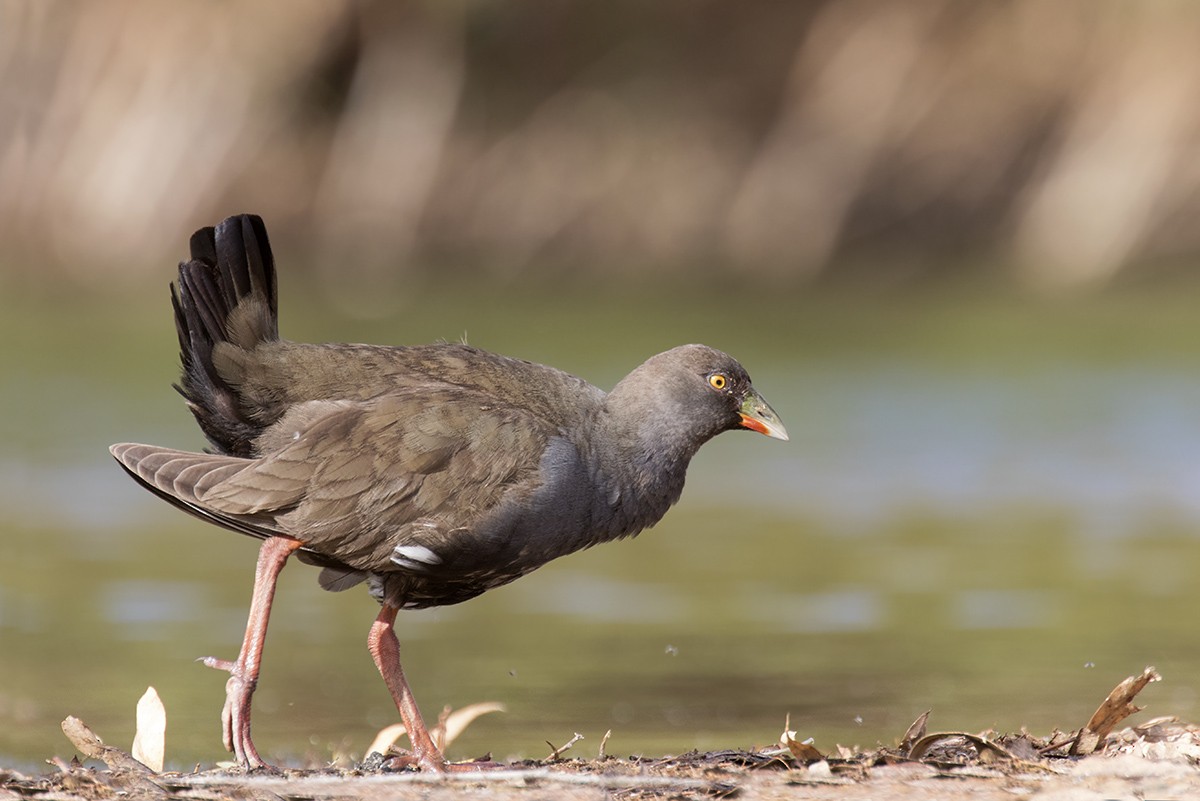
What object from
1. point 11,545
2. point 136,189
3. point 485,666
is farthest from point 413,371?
point 136,189

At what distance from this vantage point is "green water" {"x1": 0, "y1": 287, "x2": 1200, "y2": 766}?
7.42 metres

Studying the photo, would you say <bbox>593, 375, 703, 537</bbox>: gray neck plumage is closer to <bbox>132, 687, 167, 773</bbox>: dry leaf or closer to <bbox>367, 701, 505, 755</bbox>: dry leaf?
<bbox>367, 701, 505, 755</bbox>: dry leaf

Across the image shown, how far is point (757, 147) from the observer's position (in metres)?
29.7

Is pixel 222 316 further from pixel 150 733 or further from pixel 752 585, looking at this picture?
pixel 752 585

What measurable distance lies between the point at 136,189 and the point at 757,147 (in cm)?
952

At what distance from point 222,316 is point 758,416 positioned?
1921 mm

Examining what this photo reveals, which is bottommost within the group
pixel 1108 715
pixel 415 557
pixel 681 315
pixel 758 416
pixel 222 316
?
pixel 1108 715

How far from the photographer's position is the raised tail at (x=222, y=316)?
625 centimetres

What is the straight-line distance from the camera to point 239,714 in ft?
19.0

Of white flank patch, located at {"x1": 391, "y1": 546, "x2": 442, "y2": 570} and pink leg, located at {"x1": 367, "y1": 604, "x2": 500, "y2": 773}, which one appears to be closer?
pink leg, located at {"x1": 367, "y1": 604, "x2": 500, "y2": 773}

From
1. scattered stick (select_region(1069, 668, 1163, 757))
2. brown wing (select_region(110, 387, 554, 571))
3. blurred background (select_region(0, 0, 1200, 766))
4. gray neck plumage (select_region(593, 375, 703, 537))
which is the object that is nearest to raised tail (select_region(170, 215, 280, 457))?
brown wing (select_region(110, 387, 554, 571))

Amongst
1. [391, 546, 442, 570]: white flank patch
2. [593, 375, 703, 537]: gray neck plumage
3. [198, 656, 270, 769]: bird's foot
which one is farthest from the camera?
[593, 375, 703, 537]: gray neck plumage

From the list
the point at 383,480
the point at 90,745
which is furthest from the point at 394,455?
the point at 90,745

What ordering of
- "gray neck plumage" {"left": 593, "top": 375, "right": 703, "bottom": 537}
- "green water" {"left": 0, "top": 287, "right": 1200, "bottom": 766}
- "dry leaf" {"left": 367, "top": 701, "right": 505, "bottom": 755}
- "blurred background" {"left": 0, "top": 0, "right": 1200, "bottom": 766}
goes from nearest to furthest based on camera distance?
"dry leaf" {"left": 367, "top": 701, "right": 505, "bottom": 755} < "gray neck plumage" {"left": 593, "top": 375, "right": 703, "bottom": 537} < "green water" {"left": 0, "top": 287, "right": 1200, "bottom": 766} < "blurred background" {"left": 0, "top": 0, "right": 1200, "bottom": 766}
